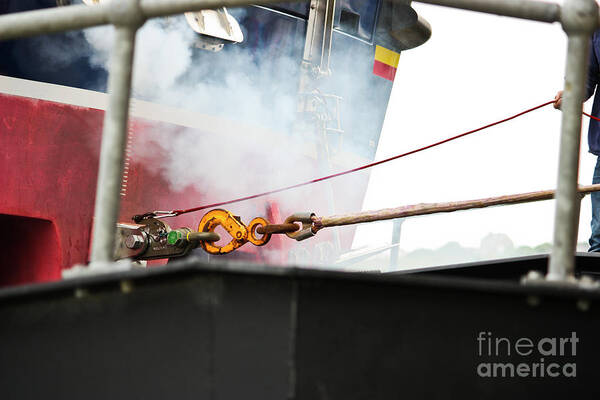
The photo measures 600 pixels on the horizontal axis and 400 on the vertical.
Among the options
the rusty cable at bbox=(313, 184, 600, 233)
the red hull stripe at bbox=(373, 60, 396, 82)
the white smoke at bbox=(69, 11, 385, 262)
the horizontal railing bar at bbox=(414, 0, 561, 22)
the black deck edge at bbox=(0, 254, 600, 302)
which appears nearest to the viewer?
the black deck edge at bbox=(0, 254, 600, 302)

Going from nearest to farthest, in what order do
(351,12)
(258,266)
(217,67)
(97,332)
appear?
(258,266)
(97,332)
(217,67)
(351,12)

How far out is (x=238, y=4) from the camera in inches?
59.7

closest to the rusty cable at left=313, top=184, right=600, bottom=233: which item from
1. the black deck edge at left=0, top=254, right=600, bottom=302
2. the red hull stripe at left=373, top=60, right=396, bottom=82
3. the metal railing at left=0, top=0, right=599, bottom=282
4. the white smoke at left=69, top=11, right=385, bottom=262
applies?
the metal railing at left=0, top=0, right=599, bottom=282

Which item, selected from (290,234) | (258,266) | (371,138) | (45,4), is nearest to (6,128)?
(45,4)

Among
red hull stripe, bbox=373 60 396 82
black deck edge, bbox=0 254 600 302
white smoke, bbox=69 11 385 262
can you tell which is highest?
red hull stripe, bbox=373 60 396 82

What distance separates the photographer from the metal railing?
1.35 metres

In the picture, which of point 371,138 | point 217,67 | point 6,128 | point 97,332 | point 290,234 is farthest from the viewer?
point 371,138

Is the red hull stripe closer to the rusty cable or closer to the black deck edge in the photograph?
the rusty cable

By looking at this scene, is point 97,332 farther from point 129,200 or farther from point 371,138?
point 371,138

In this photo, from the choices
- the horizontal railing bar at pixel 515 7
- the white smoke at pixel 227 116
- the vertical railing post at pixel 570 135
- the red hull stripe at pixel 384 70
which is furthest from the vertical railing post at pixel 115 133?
the red hull stripe at pixel 384 70

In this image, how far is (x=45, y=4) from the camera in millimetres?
4004

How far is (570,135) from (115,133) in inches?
35.2

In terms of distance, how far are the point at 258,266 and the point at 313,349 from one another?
0.60ft

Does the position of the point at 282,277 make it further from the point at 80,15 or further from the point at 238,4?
the point at 80,15
